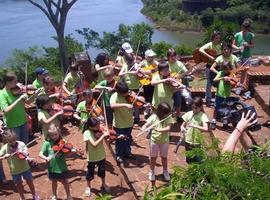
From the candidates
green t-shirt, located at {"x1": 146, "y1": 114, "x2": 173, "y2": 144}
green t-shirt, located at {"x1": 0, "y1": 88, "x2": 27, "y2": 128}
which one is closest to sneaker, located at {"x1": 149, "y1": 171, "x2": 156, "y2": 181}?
green t-shirt, located at {"x1": 146, "y1": 114, "x2": 173, "y2": 144}

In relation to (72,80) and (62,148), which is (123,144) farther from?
(72,80)

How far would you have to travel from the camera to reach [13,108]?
609cm

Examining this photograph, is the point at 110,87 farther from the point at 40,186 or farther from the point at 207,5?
the point at 207,5

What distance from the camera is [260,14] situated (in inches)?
1960

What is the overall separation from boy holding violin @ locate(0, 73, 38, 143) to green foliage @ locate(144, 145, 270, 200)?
393cm

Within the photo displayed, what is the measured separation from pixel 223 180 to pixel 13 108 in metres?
4.32

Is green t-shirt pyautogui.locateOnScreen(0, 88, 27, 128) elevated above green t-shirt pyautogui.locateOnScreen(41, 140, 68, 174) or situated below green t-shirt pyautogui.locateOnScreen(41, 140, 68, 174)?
above

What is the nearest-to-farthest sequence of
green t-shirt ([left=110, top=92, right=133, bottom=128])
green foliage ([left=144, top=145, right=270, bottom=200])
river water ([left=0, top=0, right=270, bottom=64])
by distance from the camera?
green foliage ([left=144, top=145, right=270, bottom=200]), green t-shirt ([left=110, top=92, right=133, bottom=128]), river water ([left=0, top=0, right=270, bottom=64])

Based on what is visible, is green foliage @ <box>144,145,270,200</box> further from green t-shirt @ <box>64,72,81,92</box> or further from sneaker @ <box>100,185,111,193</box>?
green t-shirt @ <box>64,72,81,92</box>

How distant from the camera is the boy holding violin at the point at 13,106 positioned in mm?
5941

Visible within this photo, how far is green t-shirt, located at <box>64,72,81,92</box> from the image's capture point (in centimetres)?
724

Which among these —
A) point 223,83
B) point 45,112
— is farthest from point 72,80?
point 223,83

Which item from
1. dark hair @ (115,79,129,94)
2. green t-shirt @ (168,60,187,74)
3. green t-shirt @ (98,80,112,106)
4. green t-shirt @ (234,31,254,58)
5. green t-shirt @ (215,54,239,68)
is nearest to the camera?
dark hair @ (115,79,129,94)

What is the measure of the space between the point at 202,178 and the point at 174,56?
5035 mm
